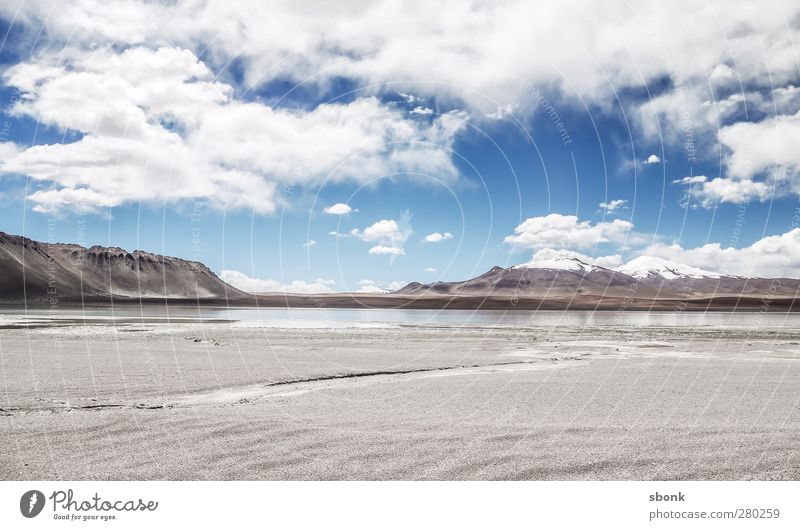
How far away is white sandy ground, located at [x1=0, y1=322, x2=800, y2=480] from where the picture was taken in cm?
822

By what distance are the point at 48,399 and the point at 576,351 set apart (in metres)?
25.2

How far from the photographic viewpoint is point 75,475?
25.4ft

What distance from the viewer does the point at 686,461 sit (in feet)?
28.0

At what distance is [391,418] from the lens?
11609 mm

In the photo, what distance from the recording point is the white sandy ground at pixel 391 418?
8219mm
